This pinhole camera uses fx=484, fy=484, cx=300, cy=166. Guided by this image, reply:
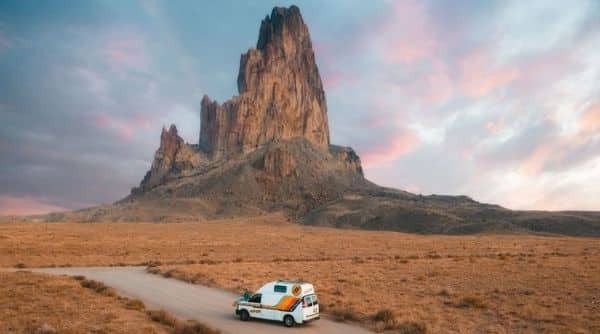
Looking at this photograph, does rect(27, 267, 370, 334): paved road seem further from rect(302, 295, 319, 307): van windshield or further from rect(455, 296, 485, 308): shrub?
rect(455, 296, 485, 308): shrub

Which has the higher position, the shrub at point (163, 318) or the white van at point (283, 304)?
the white van at point (283, 304)

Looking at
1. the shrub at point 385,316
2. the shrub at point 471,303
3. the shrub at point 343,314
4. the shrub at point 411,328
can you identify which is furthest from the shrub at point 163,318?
the shrub at point 471,303

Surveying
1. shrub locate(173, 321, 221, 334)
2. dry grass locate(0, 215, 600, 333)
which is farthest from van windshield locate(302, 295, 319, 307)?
shrub locate(173, 321, 221, 334)

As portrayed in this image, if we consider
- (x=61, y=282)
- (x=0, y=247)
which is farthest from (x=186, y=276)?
(x=0, y=247)

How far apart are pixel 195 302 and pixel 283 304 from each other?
7.10 m

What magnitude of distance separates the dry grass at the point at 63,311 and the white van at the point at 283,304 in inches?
141

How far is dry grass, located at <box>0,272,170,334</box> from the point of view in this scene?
17.5m

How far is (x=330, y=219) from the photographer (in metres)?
157

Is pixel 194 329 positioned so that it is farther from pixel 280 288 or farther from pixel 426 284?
pixel 426 284

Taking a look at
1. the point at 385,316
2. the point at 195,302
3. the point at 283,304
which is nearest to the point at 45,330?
the point at 283,304

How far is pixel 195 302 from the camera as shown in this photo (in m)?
24.4

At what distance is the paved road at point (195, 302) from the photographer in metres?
18.7

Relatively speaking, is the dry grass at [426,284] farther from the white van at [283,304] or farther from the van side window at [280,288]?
the van side window at [280,288]

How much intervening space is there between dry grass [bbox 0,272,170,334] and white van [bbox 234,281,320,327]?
3.59m
